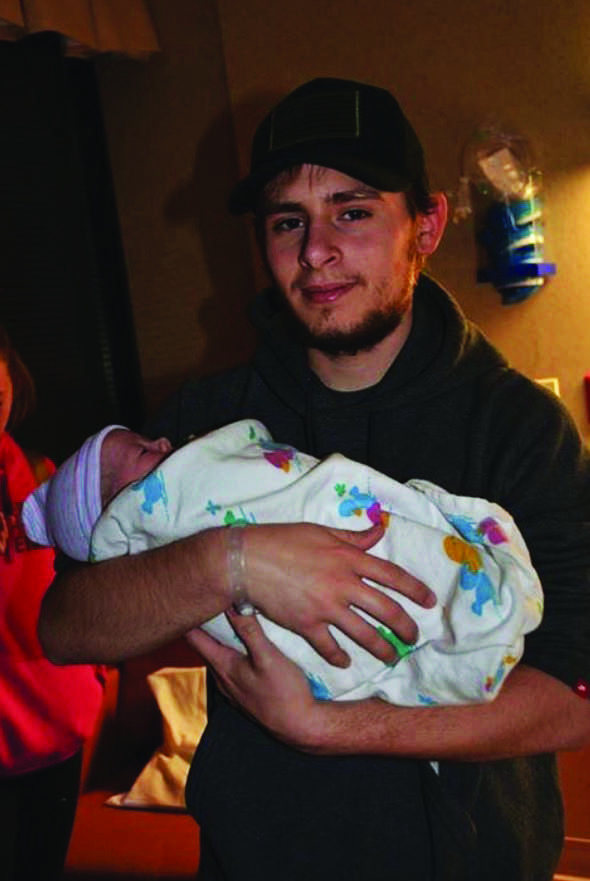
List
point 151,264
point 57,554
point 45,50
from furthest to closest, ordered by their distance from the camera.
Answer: point 151,264
point 45,50
point 57,554

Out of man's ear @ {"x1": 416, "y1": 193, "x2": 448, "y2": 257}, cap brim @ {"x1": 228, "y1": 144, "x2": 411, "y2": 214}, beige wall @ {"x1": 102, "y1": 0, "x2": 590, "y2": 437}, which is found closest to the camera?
cap brim @ {"x1": 228, "y1": 144, "x2": 411, "y2": 214}

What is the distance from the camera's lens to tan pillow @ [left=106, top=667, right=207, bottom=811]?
257cm

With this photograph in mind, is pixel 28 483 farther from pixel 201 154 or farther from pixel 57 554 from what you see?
pixel 201 154

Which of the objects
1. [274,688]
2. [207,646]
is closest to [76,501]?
[207,646]

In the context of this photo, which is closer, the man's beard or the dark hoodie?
the dark hoodie

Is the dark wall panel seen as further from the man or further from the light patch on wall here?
the man

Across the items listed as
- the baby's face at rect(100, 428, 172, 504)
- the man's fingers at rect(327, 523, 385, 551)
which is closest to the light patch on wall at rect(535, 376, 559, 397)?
the baby's face at rect(100, 428, 172, 504)

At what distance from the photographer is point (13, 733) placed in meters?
2.05

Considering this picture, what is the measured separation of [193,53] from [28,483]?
180 centimetres

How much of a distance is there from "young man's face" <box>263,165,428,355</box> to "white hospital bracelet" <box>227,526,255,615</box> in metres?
0.39

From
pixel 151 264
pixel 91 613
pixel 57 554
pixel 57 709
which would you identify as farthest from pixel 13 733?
pixel 151 264

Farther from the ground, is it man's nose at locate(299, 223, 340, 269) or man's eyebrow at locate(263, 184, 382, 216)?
man's eyebrow at locate(263, 184, 382, 216)

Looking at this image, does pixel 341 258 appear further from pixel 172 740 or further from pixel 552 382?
pixel 172 740

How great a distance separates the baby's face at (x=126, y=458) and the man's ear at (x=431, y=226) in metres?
0.50
